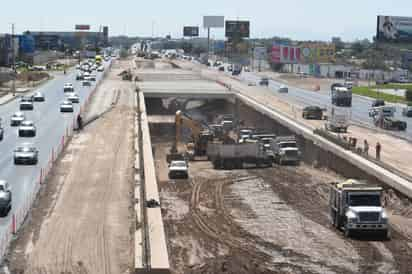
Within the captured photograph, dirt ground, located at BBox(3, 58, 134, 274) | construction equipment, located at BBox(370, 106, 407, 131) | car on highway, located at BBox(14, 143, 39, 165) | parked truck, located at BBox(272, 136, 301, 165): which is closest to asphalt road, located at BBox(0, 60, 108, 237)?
car on highway, located at BBox(14, 143, 39, 165)

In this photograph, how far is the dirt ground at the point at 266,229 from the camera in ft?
103

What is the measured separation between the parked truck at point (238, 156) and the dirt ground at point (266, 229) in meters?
2.19

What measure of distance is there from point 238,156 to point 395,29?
83897 mm

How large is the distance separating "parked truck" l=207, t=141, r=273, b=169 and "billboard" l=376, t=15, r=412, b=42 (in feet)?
266

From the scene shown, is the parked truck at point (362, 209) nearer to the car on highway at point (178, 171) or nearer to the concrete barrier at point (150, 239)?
the concrete barrier at point (150, 239)

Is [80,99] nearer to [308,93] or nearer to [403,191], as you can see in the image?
[308,93]

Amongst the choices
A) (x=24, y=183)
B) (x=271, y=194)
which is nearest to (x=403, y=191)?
(x=271, y=194)

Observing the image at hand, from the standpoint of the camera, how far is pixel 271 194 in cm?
5022

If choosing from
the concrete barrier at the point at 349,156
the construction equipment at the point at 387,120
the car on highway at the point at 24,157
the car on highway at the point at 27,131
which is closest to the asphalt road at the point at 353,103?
the construction equipment at the point at 387,120

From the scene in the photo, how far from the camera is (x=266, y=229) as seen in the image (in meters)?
39.3

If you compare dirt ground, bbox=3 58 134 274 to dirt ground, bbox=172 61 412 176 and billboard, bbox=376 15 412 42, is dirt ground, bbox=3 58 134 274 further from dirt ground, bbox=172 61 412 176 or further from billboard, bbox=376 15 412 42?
billboard, bbox=376 15 412 42

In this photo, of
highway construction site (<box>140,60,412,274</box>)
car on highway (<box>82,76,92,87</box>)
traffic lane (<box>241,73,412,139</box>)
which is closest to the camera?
highway construction site (<box>140,60,412,274</box>)

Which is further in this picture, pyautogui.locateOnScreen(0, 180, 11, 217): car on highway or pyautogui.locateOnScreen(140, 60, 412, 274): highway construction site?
pyautogui.locateOnScreen(0, 180, 11, 217): car on highway

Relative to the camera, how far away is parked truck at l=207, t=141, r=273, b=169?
6112 cm
